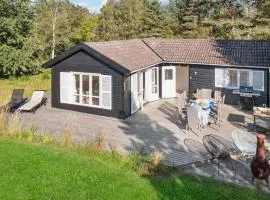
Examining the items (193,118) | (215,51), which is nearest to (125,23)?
(215,51)

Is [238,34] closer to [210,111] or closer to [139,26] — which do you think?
[139,26]

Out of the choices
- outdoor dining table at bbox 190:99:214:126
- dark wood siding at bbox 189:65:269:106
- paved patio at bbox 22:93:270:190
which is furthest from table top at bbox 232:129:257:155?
dark wood siding at bbox 189:65:269:106

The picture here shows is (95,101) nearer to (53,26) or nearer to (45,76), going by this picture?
(45,76)

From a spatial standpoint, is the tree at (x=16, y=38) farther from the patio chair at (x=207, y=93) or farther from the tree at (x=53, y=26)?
the patio chair at (x=207, y=93)

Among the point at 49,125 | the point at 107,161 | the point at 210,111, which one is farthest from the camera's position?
the point at 210,111

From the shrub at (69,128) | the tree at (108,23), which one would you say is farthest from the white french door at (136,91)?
the tree at (108,23)

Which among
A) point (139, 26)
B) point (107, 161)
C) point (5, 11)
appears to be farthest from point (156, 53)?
point (139, 26)

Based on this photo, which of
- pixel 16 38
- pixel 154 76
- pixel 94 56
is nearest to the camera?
pixel 94 56
